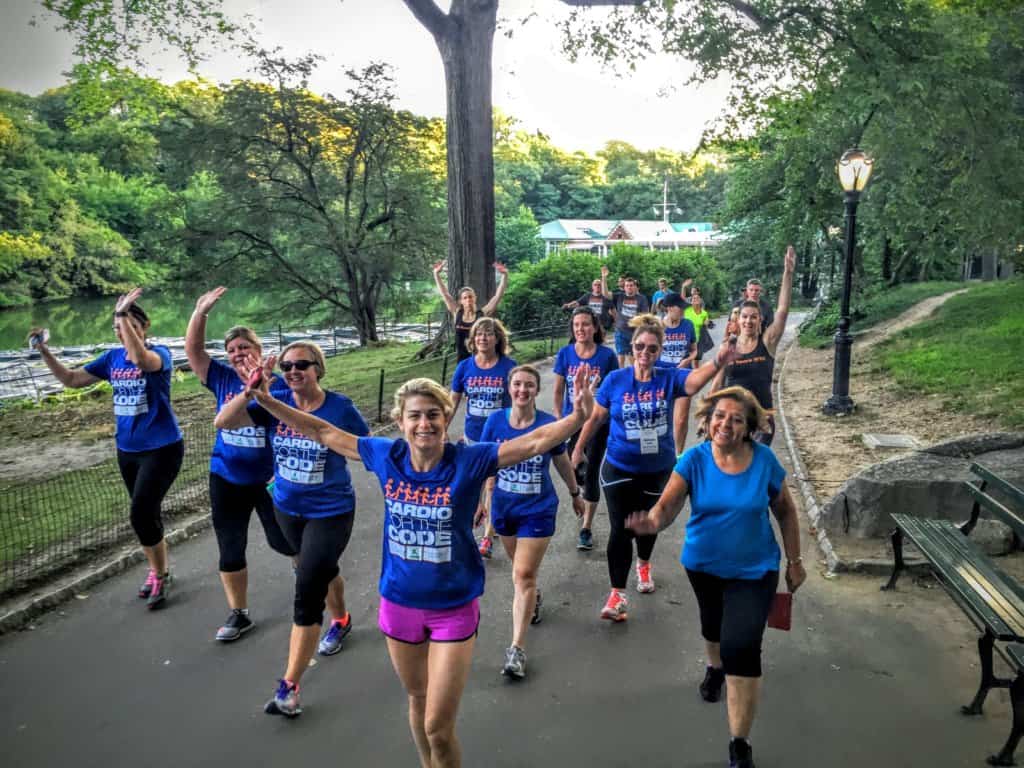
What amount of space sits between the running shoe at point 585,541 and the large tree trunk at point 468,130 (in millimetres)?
9351

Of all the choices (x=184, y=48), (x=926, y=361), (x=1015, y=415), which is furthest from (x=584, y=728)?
(x=184, y=48)

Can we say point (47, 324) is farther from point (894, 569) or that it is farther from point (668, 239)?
point (668, 239)

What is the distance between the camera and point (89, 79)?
18922mm

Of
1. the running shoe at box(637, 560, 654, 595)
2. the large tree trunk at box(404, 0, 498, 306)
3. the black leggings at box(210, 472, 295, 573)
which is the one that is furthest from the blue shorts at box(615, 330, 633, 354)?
the black leggings at box(210, 472, 295, 573)

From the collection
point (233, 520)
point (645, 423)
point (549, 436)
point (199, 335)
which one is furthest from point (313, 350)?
point (645, 423)

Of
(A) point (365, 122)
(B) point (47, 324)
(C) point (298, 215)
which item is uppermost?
(A) point (365, 122)

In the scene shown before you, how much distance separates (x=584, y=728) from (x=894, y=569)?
2.93 m

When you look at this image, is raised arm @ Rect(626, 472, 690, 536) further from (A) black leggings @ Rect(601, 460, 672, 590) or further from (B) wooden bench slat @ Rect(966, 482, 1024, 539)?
(B) wooden bench slat @ Rect(966, 482, 1024, 539)

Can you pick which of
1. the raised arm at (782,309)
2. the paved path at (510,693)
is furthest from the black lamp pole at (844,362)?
the paved path at (510,693)

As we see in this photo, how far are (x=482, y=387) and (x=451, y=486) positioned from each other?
2935 millimetres

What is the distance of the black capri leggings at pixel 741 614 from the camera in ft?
10.9

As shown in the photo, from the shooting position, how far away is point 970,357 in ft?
43.1

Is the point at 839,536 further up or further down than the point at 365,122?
further down

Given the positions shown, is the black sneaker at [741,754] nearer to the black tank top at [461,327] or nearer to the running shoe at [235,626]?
the running shoe at [235,626]
